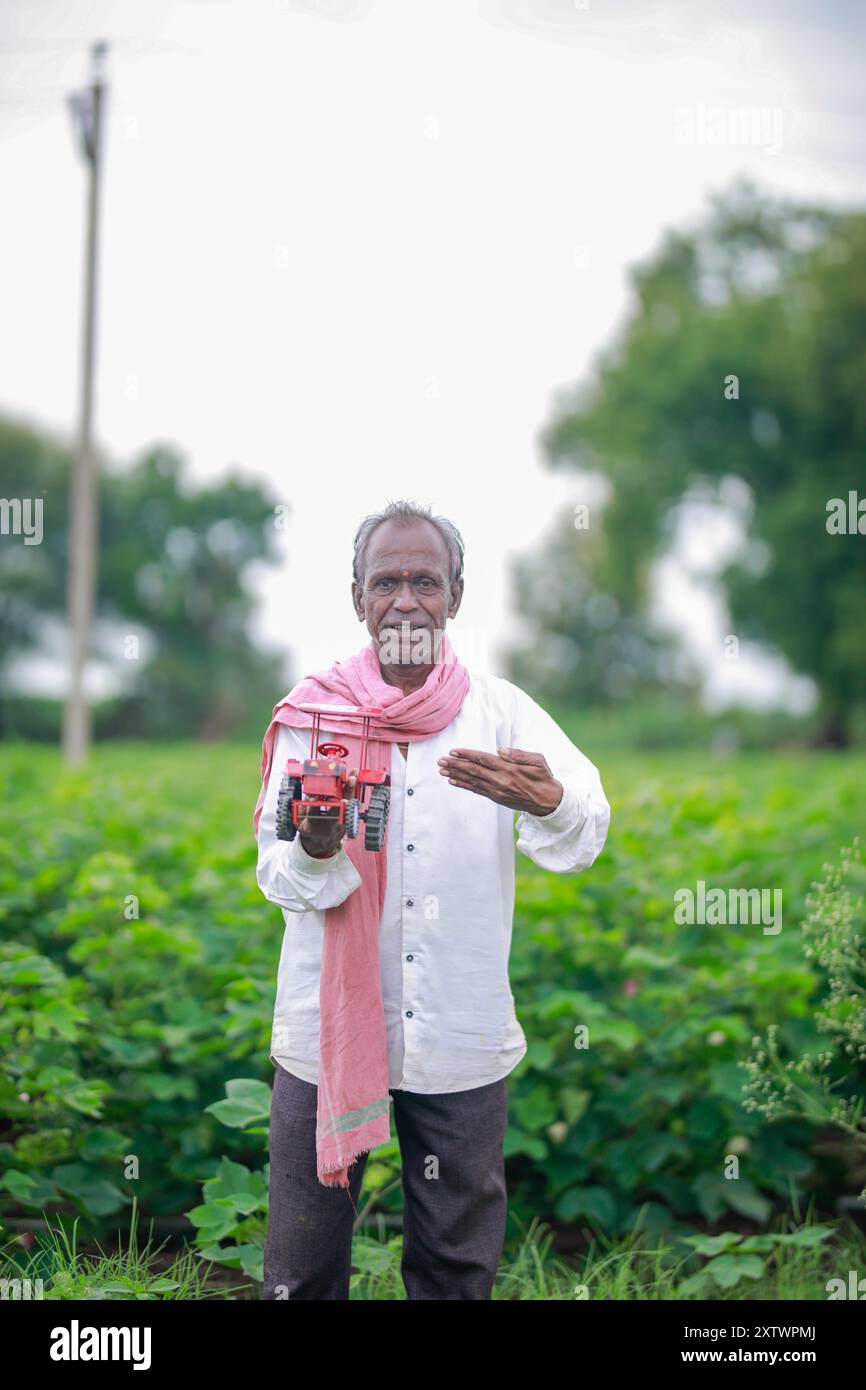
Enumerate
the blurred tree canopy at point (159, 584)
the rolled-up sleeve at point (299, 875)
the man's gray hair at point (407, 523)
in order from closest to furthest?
the rolled-up sleeve at point (299, 875)
the man's gray hair at point (407, 523)
the blurred tree canopy at point (159, 584)

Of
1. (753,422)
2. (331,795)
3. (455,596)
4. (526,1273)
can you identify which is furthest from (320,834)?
(753,422)

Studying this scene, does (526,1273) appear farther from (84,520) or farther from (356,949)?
(84,520)

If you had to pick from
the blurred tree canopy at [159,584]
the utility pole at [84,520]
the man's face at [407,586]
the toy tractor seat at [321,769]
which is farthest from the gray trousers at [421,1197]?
the blurred tree canopy at [159,584]

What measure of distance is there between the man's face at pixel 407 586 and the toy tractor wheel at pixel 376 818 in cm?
32

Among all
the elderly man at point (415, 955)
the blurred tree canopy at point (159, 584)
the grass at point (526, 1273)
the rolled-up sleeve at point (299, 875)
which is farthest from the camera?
the blurred tree canopy at point (159, 584)

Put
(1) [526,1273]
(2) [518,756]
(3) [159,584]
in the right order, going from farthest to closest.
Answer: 1. (3) [159,584]
2. (1) [526,1273]
3. (2) [518,756]

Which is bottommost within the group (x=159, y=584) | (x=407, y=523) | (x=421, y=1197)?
(x=421, y=1197)

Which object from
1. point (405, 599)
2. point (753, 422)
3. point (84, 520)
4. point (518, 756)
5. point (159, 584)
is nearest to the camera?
point (518, 756)

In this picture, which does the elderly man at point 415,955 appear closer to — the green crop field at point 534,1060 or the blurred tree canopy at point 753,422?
the green crop field at point 534,1060

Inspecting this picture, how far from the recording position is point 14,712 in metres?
33.8

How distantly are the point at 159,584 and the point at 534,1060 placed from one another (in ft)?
123

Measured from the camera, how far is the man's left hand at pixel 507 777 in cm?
234

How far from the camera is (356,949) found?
246 cm

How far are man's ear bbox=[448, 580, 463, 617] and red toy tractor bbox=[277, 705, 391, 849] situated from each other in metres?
0.40
